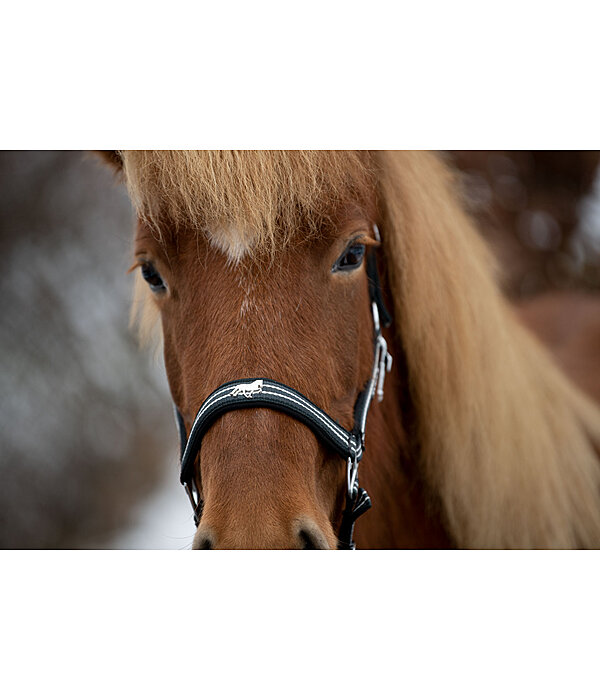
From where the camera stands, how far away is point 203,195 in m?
0.77

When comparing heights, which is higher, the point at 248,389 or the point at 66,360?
the point at 66,360

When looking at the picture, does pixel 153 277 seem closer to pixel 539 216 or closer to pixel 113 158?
pixel 113 158

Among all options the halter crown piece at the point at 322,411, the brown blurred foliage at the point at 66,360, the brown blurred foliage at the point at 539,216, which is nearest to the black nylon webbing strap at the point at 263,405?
the halter crown piece at the point at 322,411

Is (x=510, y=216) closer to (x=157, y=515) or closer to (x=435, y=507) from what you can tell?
(x=435, y=507)

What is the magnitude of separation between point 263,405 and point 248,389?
28 millimetres

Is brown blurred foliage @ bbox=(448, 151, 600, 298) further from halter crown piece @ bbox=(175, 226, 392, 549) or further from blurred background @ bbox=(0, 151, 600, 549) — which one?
halter crown piece @ bbox=(175, 226, 392, 549)

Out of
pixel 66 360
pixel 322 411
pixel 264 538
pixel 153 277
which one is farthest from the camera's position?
pixel 66 360

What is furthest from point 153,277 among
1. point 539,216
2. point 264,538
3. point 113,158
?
point 539,216

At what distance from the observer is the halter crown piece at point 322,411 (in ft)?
2.36

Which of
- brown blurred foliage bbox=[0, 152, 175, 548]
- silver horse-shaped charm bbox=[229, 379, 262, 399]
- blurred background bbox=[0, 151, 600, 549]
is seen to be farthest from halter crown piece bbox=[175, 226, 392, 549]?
brown blurred foliage bbox=[0, 152, 175, 548]

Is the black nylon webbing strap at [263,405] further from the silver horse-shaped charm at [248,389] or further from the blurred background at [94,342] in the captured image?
the blurred background at [94,342]

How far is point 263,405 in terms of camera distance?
28.2 inches

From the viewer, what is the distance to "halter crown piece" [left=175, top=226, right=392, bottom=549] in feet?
2.36
